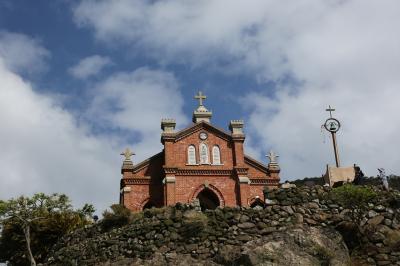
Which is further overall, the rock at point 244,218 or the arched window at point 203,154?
the arched window at point 203,154

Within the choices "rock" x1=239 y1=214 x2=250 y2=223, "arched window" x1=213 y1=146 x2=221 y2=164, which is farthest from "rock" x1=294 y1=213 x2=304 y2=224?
"arched window" x1=213 y1=146 x2=221 y2=164

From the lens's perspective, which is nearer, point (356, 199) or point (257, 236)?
point (257, 236)

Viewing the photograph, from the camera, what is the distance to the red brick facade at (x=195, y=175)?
1427 inches

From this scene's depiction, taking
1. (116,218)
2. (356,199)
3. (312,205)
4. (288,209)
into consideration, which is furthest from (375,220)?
(116,218)

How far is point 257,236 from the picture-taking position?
16.0 meters

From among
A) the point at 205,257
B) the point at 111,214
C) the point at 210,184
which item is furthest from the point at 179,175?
the point at 205,257

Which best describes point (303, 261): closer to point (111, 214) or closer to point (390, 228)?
point (390, 228)

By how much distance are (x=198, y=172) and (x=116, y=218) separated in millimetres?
19004

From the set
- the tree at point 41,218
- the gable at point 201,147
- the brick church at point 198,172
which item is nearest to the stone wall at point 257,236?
the tree at point 41,218

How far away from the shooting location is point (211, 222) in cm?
1645

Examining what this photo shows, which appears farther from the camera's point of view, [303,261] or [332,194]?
[332,194]

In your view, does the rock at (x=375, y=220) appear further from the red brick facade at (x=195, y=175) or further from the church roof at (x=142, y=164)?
the church roof at (x=142, y=164)

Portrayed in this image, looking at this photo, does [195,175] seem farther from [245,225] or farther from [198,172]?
[245,225]

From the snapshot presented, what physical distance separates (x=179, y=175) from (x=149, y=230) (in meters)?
19.9
